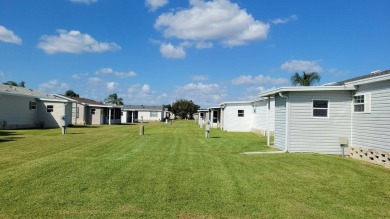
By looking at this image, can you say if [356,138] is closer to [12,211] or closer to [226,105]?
[12,211]

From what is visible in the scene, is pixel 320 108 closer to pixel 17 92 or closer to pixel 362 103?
pixel 362 103

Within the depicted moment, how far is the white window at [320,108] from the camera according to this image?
16266mm

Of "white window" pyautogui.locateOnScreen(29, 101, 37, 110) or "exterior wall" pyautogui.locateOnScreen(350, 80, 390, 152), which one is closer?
"exterior wall" pyautogui.locateOnScreen(350, 80, 390, 152)

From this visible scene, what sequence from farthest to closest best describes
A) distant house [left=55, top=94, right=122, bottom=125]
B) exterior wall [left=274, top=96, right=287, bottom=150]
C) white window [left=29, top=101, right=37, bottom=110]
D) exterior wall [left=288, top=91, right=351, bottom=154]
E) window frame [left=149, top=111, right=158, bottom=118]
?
window frame [left=149, top=111, right=158, bottom=118] < distant house [left=55, top=94, right=122, bottom=125] < white window [left=29, top=101, right=37, bottom=110] < exterior wall [left=274, top=96, right=287, bottom=150] < exterior wall [left=288, top=91, right=351, bottom=154]

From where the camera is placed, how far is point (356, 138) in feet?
50.6

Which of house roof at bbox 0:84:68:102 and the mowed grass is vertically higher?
house roof at bbox 0:84:68:102

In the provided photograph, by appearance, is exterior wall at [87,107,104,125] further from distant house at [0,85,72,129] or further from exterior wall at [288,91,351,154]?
exterior wall at [288,91,351,154]

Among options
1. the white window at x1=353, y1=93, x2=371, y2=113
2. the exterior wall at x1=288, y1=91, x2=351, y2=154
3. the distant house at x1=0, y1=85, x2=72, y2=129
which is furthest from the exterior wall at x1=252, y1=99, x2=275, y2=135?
the distant house at x1=0, y1=85, x2=72, y2=129

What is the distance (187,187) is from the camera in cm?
867

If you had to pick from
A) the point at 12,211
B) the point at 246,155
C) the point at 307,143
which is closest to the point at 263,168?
the point at 246,155

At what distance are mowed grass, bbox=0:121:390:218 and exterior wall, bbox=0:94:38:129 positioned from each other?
18.8 metres

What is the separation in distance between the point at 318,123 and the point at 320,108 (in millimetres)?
723

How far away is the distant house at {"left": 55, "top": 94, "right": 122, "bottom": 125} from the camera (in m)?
44.3

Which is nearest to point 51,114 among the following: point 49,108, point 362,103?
point 49,108
